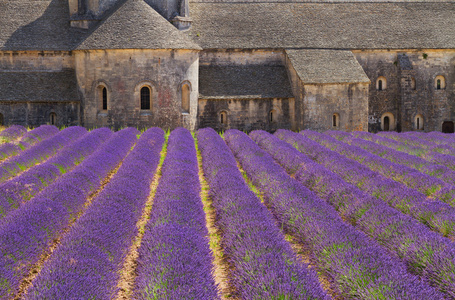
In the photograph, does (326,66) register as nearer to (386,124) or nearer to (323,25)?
(323,25)

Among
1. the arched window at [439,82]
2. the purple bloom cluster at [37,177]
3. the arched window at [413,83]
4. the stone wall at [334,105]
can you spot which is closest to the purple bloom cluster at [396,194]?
the purple bloom cluster at [37,177]

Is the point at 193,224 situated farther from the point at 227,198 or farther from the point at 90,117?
the point at 90,117

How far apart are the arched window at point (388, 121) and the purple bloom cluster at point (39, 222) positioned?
21.0 m

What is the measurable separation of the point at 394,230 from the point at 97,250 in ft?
12.8

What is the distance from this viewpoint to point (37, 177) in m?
9.77

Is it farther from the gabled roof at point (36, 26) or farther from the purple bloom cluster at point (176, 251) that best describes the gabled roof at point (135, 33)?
the purple bloom cluster at point (176, 251)

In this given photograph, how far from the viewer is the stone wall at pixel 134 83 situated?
22.3 m

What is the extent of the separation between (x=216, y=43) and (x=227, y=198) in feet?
62.5

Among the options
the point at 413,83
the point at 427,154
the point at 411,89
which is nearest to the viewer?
the point at 427,154

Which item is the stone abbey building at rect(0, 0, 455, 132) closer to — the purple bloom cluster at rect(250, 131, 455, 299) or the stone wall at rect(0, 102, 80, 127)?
the stone wall at rect(0, 102, 80, 127)

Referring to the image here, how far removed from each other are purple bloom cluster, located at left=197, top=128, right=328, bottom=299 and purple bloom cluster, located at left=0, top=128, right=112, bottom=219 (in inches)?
136

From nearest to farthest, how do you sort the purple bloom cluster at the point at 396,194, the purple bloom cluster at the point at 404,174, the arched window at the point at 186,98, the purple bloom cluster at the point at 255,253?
1. the purple bloom cluster at the point at 255,253
2. the purple bloom cluster at the point at 396,194
3. the purple bloom cluster at the point at 404,174
4. the arched window at the point at 186,98

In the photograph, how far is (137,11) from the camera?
2336 centimetres

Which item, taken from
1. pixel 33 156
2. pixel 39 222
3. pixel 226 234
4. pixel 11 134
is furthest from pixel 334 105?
pixel 39 222
